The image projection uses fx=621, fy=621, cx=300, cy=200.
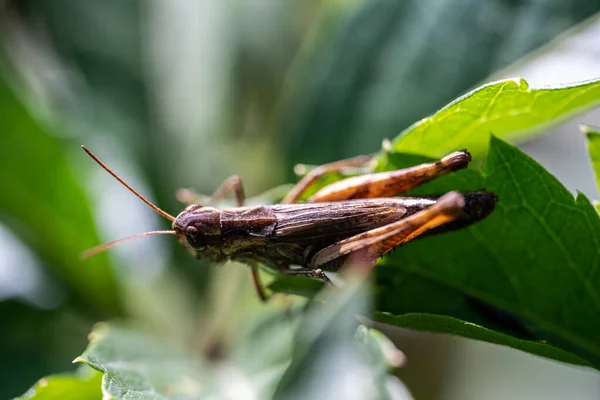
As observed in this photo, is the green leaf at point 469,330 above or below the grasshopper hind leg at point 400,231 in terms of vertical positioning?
below

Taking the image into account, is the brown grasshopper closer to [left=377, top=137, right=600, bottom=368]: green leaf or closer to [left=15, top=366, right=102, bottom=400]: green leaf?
[left=377, top=137, right=600, bottom=368]: green leaf

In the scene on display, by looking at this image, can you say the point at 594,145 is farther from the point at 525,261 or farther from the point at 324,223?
the point at 324,223

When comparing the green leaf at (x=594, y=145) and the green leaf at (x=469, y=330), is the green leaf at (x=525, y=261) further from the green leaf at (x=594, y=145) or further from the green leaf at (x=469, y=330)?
the green leaf at (x=594, y=145)

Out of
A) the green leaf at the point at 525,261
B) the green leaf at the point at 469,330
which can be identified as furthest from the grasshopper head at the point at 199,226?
the green leaf at the point at 469,330

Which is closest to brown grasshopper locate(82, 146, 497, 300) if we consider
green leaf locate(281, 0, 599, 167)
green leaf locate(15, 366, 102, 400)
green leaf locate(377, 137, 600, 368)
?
green leaf locate(377, 137, 600, 368)

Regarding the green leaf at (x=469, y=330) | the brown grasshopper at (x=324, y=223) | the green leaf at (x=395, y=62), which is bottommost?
the green leaf at (x=469, y=330)
